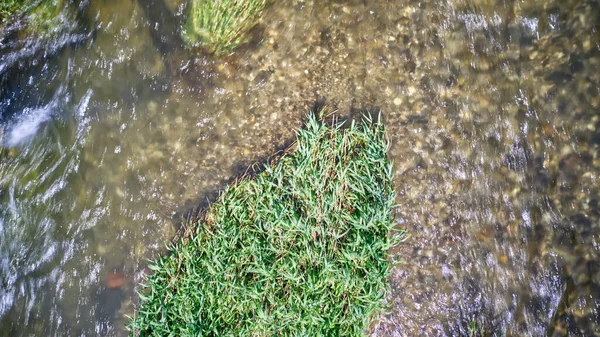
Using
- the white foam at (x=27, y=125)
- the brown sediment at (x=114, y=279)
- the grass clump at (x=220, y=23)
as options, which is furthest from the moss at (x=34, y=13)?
the brown sediment at (x=114, y=279)

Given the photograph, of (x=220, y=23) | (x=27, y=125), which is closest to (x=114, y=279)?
(x=27, y=125)

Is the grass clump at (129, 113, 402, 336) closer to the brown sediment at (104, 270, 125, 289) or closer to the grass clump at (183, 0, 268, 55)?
the brown sediment at (104, 270, 125, 289)

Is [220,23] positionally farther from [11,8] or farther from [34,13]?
[11,8]

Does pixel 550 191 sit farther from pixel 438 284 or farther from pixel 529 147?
pixel 438 284

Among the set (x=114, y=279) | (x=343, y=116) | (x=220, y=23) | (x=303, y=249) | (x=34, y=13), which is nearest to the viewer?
(x=303, y=249)

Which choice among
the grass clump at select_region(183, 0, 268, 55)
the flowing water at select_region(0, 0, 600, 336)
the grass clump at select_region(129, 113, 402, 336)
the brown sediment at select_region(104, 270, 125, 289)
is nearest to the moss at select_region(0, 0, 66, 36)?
the flowing water at select_region(0, 0, 600, 336)

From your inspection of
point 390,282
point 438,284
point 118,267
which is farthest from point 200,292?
point 438,284

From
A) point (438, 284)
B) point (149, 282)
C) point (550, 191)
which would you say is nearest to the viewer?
point (550, 191)
